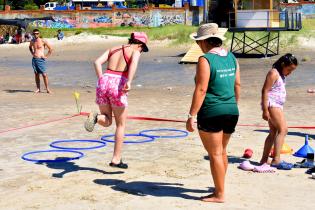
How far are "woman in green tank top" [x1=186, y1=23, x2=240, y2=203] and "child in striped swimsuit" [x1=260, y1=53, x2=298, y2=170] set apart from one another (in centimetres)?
164

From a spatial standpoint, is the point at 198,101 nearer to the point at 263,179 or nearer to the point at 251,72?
the point at 263,179

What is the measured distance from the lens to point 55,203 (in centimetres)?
694

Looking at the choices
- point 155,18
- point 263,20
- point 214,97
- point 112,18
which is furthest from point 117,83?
point 112,18

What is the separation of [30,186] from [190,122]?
2.19 meters

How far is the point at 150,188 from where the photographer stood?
7578 mm

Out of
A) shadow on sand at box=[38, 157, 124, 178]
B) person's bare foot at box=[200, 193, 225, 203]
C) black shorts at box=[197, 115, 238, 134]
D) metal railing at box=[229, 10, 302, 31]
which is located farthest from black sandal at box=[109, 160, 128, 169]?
metal railing at box=[229, 10, 302, 31]

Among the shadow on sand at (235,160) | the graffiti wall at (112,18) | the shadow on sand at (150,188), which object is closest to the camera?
the shadow on sand at (150,188)

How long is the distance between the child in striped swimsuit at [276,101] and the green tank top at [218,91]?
1733 mm

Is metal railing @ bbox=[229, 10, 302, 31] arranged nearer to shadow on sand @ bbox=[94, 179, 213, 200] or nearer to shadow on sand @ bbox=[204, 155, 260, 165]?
shadow on sand @ bbox=[204, 155, 260, 165]

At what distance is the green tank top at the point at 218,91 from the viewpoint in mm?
6691

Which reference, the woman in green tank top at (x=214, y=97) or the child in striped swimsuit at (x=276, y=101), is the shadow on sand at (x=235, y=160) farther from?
the woman in green tank top at (x=214, y=97)

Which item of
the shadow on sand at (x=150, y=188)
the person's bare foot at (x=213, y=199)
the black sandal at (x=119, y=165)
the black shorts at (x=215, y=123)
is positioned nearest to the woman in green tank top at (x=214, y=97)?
the black shorts at (x=215, y=123)

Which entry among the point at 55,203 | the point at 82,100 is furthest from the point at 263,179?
the point at 82,100

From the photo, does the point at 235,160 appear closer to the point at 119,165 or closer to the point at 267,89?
the point at 267,89
